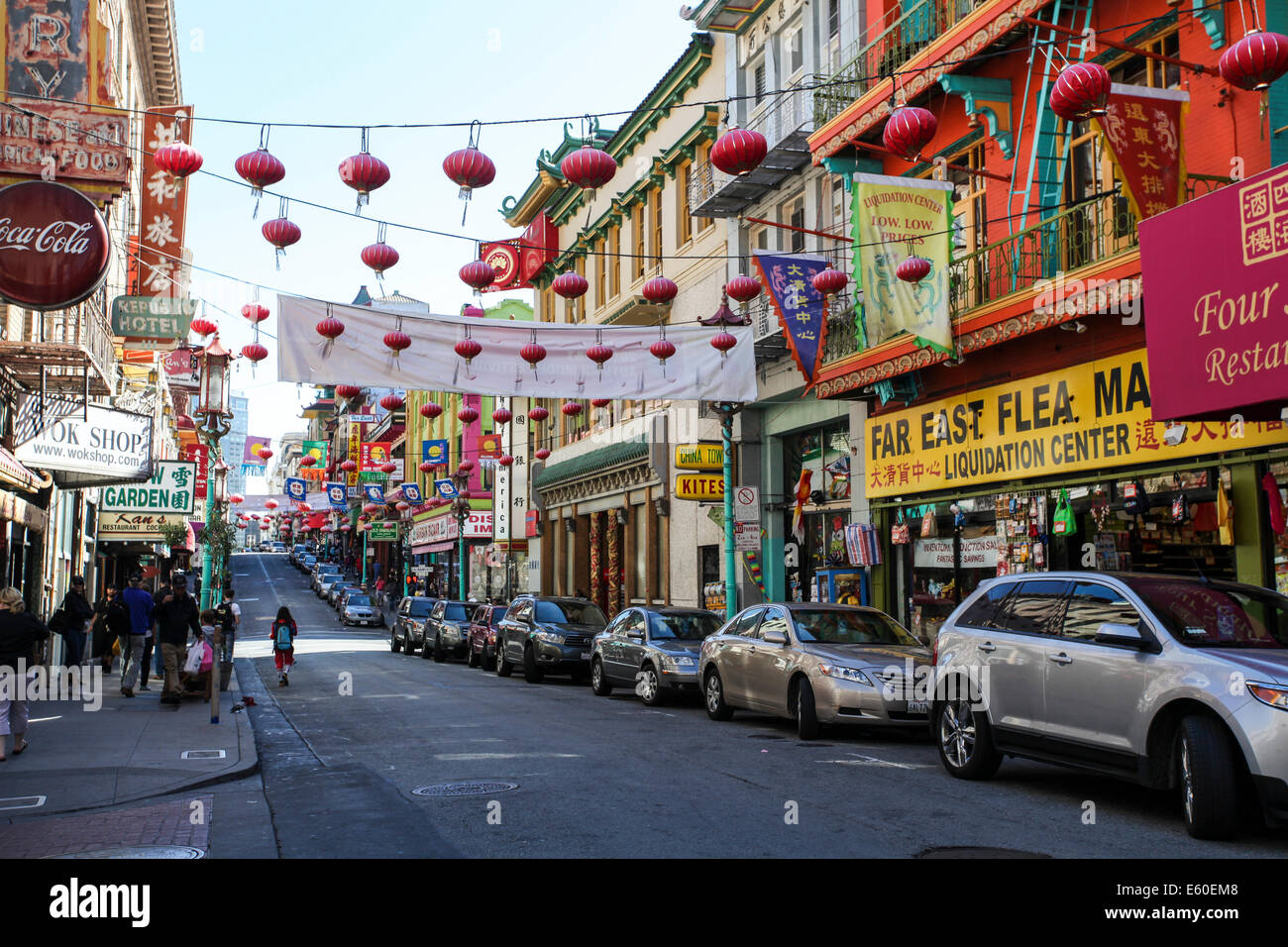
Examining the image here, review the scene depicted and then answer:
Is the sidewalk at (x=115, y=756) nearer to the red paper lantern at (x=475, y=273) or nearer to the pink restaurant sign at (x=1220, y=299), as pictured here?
the red paper lantern at (x=475, y=273)

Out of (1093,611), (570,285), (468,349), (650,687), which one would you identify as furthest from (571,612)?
Answer: (1093,611)

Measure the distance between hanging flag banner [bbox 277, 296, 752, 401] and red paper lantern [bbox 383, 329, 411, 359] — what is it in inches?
5.2

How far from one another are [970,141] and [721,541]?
12581 millimetres

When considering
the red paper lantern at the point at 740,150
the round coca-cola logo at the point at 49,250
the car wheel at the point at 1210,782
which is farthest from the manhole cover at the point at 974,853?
the round coca-cola logo at the point at 49,250

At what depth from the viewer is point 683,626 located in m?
19.0

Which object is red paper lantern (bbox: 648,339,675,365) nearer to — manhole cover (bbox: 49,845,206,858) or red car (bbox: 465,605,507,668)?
red car (bbox: 465,605,507,668)

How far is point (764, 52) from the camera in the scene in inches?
1066

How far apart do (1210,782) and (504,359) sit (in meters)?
14.1

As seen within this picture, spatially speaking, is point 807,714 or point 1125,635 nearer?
point 1125,635

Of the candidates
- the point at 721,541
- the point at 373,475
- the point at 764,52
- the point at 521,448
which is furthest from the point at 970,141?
the point at 373,475

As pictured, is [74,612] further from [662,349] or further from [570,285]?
[662,349]

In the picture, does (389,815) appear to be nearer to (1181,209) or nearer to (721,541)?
(1181,209)

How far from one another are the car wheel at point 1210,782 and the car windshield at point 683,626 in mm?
11327

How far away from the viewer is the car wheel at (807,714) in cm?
1312
